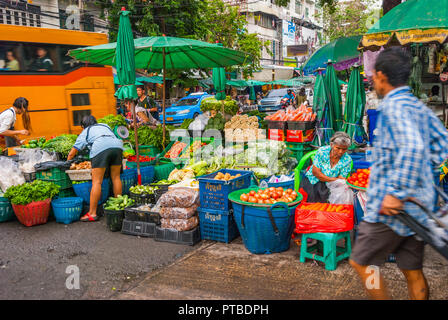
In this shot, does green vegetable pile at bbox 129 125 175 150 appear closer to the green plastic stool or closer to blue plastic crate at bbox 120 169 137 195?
blue plastic crate at bbox 120 169 137 195

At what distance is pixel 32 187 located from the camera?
6.32 meters

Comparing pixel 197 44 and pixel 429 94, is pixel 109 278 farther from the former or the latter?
pixel 429 94

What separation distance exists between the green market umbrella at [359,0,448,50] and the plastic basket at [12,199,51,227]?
5932 mm

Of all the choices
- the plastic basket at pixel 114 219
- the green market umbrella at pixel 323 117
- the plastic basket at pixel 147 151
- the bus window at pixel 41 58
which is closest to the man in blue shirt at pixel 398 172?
the plastic basket at pixel 114 219

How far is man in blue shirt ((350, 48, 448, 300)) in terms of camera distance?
2.60 metres

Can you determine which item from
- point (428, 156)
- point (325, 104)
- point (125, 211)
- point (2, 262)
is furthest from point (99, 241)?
point (325, 104)

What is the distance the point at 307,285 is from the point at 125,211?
312cm

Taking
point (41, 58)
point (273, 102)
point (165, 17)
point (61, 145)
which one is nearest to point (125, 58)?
point (61, 145)

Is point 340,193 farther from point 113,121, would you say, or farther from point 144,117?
point 113,121

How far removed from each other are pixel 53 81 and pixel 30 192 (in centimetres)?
531

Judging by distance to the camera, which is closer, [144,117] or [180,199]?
[180,199]

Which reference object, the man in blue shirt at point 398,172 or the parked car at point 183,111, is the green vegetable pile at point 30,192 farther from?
the parked car at point 183,111

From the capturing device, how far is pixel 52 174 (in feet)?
22.8
